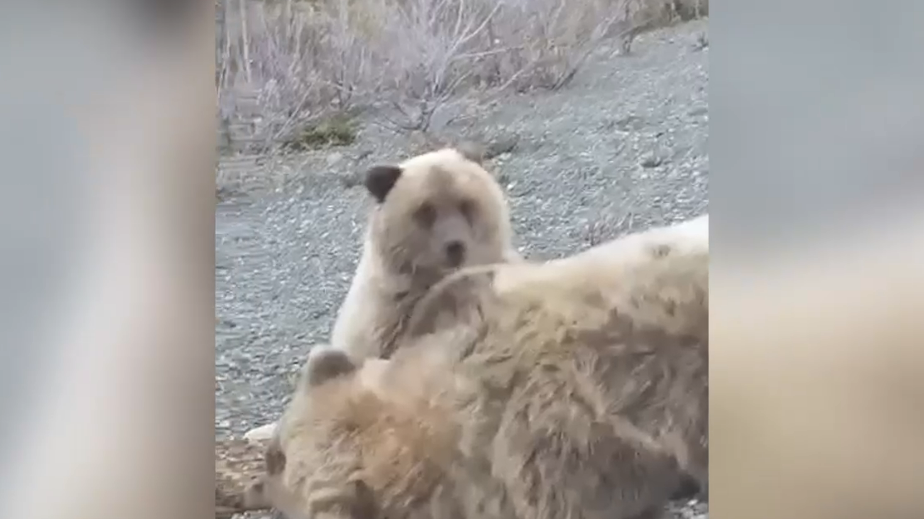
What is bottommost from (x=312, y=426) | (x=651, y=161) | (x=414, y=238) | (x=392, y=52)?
(x=312, y=426)

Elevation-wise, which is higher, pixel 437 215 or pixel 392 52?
→ pixel 392 52

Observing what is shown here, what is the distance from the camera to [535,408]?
1430 mm

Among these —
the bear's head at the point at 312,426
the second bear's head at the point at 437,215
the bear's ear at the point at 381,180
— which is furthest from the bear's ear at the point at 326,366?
the bear's ear at the point at 381,180

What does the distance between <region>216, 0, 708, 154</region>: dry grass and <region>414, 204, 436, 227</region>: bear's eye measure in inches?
5.7

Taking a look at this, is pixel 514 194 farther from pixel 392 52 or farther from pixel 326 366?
pixel 326 366

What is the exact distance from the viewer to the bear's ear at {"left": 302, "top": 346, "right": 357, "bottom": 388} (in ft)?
4.96
